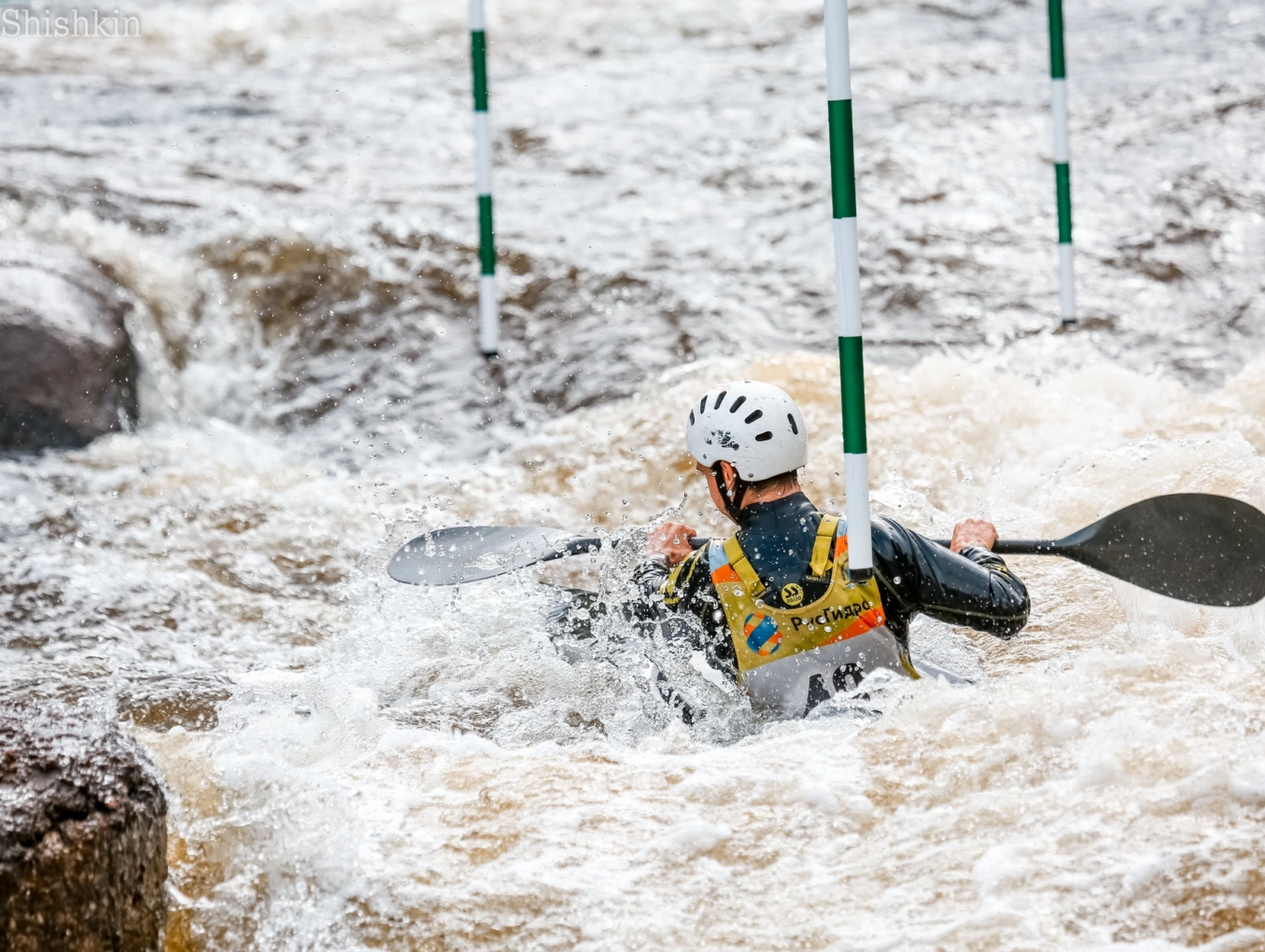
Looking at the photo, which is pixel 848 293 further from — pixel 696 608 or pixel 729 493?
pixel 696 608

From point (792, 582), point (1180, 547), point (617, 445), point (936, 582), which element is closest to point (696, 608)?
point (792, 582)

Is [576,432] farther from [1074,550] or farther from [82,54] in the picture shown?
[82,54]

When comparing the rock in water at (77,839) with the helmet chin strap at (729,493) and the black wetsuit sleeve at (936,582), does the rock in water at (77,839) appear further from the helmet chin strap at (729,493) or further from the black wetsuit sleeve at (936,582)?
the black wetsuit sleeve at (936,582)

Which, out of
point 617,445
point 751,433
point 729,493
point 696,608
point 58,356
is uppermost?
point 58,356

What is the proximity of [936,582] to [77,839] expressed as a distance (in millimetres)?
1739

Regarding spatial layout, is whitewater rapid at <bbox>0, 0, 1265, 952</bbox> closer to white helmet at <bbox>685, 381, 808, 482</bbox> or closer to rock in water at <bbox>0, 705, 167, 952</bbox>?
rock in water at <bbox>0, 705, 167, 952</bbox>

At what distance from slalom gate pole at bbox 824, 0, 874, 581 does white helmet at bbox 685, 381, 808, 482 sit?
242mm

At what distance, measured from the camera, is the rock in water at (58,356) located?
582cm

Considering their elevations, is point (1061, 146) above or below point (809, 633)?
above

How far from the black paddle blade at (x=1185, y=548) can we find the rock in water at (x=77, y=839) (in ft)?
6.68

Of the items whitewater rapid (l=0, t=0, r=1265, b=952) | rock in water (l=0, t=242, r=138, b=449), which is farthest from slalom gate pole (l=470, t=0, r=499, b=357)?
rock in water (l=0, t=242, r=138, b=449)

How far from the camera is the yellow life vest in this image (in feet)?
9.93

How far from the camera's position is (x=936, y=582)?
304 centimetres

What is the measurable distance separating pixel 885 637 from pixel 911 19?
8043 mm
